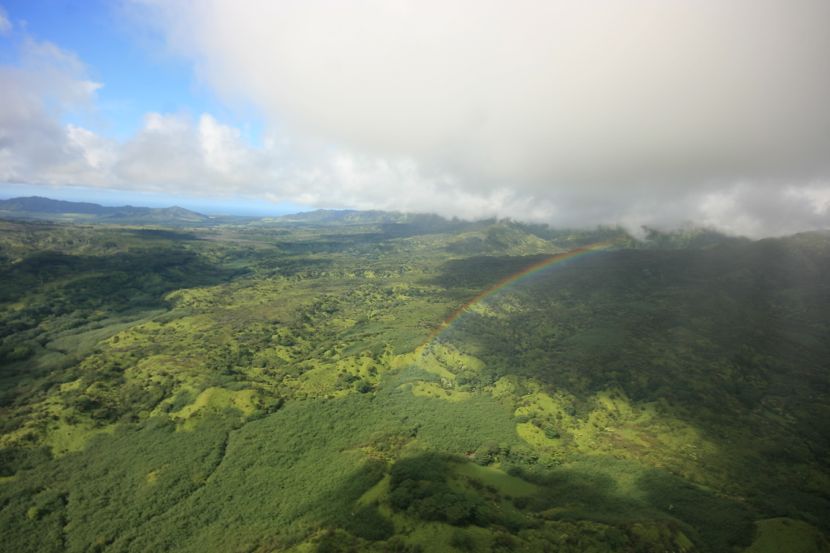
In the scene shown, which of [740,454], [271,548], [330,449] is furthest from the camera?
[740,454]

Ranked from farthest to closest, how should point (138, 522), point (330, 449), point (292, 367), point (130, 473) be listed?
point (292, 367), point (330, 449), point (130, 473), point (138, 522)

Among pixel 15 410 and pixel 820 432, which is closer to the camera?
pixel 15 410

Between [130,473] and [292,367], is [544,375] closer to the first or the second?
[292,367]

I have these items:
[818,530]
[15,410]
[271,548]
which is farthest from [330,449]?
[818,530]

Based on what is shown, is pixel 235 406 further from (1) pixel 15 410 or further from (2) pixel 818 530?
(2) pixel 818 530

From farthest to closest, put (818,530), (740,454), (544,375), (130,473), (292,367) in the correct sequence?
(544,375)
(292,367)
(740,454)
(130,473)
(818,530)

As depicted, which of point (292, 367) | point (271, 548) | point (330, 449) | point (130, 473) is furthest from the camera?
point (292, 367)

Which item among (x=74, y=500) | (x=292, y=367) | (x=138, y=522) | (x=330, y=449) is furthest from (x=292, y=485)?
(x=292, y=367)

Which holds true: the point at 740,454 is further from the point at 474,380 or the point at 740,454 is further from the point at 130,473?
the point at 130,473

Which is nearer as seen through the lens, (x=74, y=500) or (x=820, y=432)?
(x=74, y=500)
